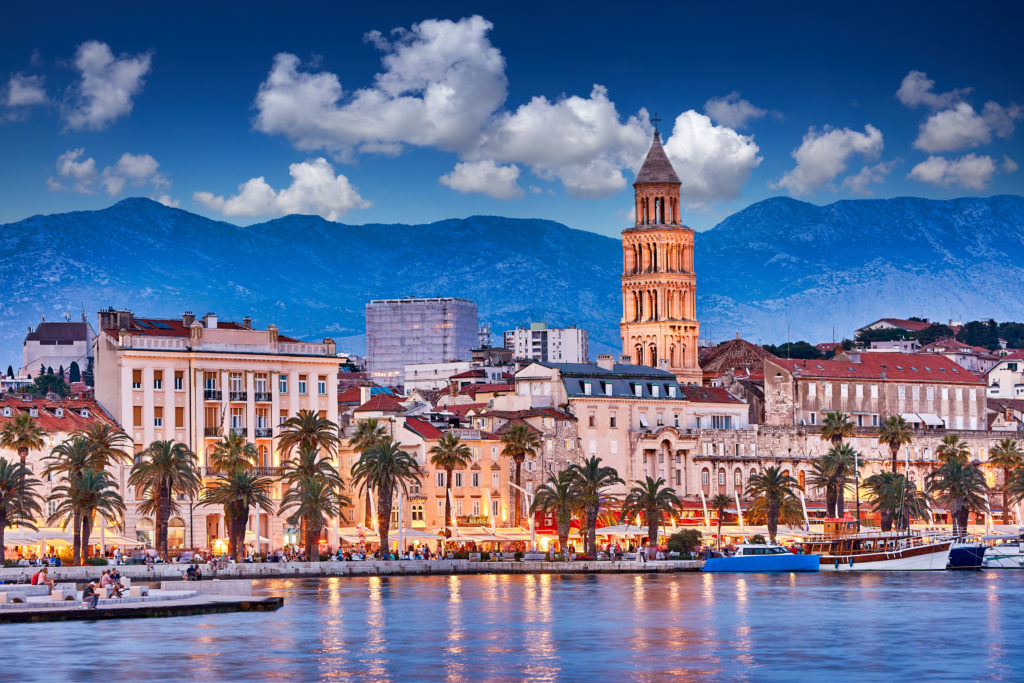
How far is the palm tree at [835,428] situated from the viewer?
169 metres

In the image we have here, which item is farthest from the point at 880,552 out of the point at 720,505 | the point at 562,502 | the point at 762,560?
the point at 562,502

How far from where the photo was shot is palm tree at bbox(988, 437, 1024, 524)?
173500 mm

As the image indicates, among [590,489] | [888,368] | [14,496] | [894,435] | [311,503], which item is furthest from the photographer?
[888,368]

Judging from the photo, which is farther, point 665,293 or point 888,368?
point 665,293

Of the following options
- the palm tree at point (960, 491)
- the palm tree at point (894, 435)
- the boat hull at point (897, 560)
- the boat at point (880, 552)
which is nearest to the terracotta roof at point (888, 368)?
the palm tree at point (894, 435)

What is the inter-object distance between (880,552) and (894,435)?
104ft

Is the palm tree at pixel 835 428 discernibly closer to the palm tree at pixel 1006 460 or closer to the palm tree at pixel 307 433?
the palm tree at pixel 1006 460

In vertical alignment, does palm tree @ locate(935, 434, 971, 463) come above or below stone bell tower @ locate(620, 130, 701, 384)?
below

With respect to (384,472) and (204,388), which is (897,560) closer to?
(384,472)

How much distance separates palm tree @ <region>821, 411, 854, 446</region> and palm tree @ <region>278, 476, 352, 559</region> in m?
59.2

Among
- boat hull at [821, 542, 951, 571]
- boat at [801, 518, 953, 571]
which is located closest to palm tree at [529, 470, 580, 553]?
boat at [801, 518, 953, 571]

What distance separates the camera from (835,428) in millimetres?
168875

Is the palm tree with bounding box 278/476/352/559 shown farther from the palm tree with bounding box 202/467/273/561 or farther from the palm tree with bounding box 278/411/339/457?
the palm tree with bounding box 278/411/339/457

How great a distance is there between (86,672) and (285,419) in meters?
71.6
